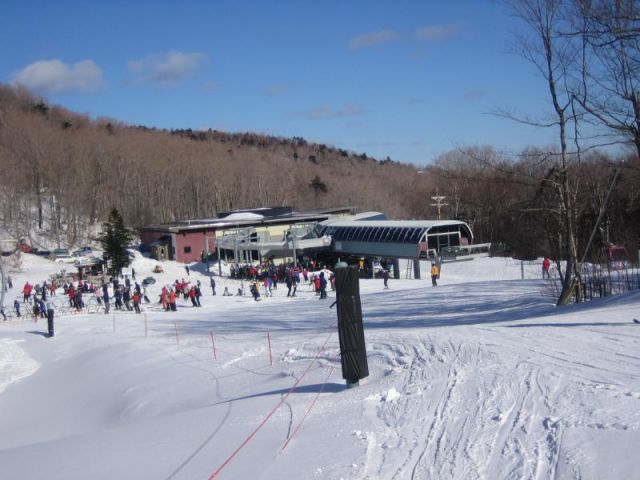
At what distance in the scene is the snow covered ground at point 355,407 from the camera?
630 cm

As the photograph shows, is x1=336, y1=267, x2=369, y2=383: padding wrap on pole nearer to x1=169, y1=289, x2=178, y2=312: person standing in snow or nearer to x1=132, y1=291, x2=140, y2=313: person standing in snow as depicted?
x1=169, y1=289, x2=178, y2=312: person standing in snow

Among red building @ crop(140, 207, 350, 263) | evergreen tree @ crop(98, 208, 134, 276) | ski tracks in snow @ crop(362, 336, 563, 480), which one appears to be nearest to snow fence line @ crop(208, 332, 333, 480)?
ski tracks in snow @ crop(362, 336, 563, 480)

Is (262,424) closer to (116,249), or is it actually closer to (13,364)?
(13,364)

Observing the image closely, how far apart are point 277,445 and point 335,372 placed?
320 cm

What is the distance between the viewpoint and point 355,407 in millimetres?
8281

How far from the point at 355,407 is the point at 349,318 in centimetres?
132

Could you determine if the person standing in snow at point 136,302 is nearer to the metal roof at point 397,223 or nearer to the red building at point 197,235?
the red building at point 197,235

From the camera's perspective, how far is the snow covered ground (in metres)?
6.30

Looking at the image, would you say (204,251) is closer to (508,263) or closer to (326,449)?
(508,263)

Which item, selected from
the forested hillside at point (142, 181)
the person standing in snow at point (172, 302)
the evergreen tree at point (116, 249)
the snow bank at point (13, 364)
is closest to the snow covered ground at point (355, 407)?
the snow bank at point (13, 364)

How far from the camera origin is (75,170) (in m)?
83.4

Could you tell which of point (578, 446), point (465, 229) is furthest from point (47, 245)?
point (578, 446)

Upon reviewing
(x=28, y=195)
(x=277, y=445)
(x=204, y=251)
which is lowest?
(x=277, y=445)

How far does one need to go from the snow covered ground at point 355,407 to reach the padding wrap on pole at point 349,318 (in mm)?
390
